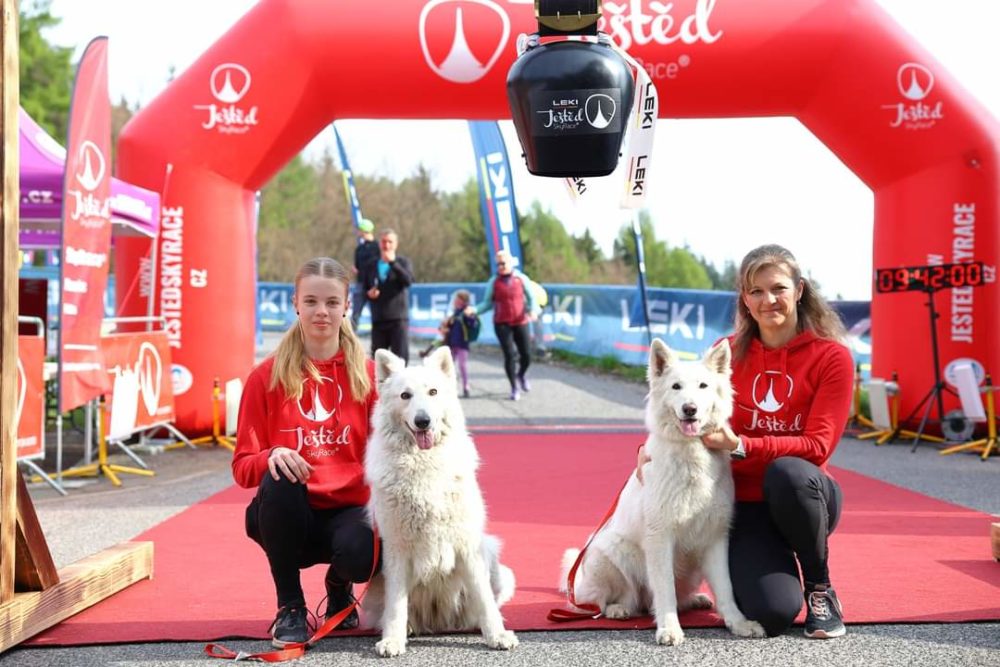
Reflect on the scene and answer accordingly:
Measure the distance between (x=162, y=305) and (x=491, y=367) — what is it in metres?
9.70

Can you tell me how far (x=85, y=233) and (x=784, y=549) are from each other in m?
5.46

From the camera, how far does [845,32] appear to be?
8.81 metres

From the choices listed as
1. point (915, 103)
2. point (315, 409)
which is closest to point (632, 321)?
Result: point (915, 103)

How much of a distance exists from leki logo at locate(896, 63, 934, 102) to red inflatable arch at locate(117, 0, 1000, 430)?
0.04 feet

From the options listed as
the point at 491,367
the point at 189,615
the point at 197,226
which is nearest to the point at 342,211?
the point at 491,367

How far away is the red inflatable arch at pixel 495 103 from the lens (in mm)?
8758

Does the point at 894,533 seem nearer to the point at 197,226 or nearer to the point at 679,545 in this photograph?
the point at 679,545

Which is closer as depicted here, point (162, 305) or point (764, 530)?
point (764, 530)

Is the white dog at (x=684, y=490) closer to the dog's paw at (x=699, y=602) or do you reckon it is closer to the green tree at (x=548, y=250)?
the dog's paw at (x=699, y=602)

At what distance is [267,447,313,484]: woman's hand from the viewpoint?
138 inches

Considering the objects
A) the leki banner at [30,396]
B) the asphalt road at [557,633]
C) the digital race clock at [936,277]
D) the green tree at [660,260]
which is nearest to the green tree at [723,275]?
the green tree at [660,260]

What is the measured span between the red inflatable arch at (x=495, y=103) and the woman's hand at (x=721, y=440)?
5828mm

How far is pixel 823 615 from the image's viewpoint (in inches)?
143

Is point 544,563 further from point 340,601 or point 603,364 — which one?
point 603,364
